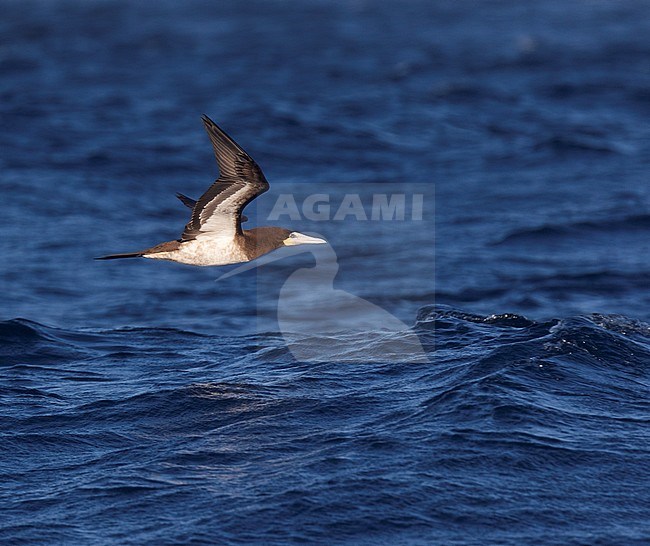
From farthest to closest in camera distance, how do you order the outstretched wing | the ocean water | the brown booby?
the brown booby, the outstretched wing, the ocean water

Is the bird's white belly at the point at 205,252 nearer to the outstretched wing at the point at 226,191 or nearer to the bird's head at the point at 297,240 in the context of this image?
the outstretched wing at the point at 226,191

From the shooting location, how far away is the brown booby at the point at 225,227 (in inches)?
417

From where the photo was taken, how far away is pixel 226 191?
11125mm

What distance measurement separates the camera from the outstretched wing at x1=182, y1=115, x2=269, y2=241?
33.9ft

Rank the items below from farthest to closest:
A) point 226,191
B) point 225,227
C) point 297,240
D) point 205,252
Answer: point 297,240 < point 205,252 < point 225,227 < point 226,191

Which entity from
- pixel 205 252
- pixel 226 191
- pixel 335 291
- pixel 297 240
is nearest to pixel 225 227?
pixel 205 252

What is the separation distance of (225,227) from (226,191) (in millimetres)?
885

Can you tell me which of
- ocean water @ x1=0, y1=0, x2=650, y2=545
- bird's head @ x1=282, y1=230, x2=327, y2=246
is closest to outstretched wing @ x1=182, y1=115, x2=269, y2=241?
bird's head @ x1=282, y1=230, x2=327, y2=246

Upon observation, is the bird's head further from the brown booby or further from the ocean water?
the ocean water

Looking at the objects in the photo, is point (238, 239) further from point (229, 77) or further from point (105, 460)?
point (229, 77)

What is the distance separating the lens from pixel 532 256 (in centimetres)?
2123

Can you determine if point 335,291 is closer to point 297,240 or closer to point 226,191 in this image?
point 297,240

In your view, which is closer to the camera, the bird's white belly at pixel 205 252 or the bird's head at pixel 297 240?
the bird's white belly at pixel 205 252

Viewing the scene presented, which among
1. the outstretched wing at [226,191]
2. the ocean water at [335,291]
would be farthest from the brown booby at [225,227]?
the ocean water at [335,291]
